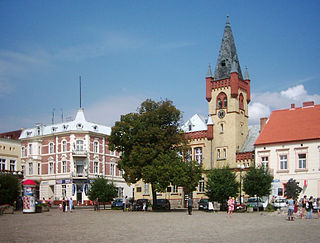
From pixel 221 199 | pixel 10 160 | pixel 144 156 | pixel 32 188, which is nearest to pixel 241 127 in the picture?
pixel 221 199

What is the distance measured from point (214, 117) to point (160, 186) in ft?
65.0

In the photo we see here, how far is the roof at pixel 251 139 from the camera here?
5781 cm

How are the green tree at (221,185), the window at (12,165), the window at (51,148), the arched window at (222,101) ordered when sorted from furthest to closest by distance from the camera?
1. the window at (12,165)
2. the window at (51,148)
3. the arched window at (222,101)
4. the green tree at (221,185)

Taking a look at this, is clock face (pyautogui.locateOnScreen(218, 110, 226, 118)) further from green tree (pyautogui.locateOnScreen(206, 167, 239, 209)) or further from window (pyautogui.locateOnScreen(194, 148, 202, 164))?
green tree (pyautogui.locateOnScreen(206, 167, 239, 209))

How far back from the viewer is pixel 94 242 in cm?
1644

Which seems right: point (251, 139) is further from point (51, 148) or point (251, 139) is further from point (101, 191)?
point (51, 148)

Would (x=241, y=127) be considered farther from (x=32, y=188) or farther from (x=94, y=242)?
(x=94, y=242)

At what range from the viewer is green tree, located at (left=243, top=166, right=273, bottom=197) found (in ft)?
153

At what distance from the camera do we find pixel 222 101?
60125mm

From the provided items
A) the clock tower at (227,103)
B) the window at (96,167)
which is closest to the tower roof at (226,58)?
the clock tower at (227,103)

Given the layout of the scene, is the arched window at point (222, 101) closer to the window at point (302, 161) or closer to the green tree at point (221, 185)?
the window at point (302, 161)

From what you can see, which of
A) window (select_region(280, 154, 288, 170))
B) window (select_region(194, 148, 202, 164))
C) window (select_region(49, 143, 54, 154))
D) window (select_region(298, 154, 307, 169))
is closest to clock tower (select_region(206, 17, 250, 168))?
window (select_region(194, 148, 202, 164))

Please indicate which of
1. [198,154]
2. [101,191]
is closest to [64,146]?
[101,191]

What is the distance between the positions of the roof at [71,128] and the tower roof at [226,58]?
2578cm
